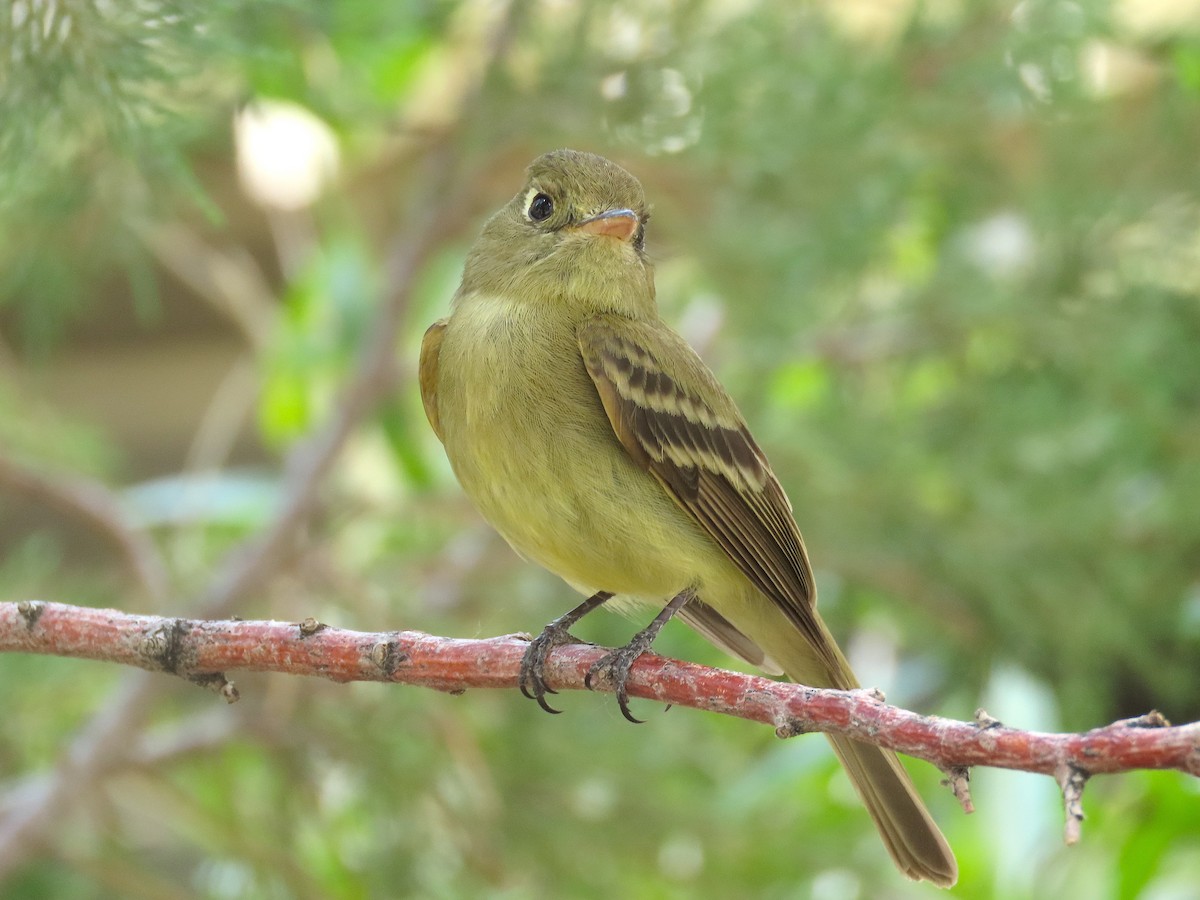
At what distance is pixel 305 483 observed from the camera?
10.9 ft

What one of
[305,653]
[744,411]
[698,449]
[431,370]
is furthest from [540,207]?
[744,411]

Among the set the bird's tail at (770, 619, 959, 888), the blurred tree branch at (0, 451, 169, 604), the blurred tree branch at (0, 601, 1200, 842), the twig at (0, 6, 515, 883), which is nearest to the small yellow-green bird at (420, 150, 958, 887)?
the bird's tail at (770, 619, 959, 888)

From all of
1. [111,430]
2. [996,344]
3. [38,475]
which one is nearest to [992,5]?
[996,344]

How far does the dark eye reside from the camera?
2.40 m

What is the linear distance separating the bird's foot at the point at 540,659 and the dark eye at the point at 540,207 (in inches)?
30.0

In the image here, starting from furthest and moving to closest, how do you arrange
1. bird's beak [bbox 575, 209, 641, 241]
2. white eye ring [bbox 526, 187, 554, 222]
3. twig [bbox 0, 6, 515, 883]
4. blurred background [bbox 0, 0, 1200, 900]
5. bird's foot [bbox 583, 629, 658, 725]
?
1. blurred background [bbox 0, 0, 1200, 900]
2. twig [bbox 0, 6, 515, 883]
3. white eye ring [bbox 526, 187, 554, 222]
4. bird's beak [bbox 575, 209, 641, 241]
5. bird's foot [bbox 583, 629, 658, 725]

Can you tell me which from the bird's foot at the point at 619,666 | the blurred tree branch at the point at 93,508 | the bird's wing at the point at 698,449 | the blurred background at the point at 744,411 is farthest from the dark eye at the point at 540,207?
the blurred tree branch at the point at 93,508

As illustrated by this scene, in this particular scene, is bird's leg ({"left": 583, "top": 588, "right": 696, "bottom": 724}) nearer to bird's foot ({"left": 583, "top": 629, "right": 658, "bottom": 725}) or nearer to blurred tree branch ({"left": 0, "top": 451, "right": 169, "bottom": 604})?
bird's foot ({"left": 583, "top": 629, "right": 658, "bottom": 725})

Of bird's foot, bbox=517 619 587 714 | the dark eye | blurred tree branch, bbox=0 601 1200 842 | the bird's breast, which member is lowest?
blurred tree branch, bbox=0 601 1200 842

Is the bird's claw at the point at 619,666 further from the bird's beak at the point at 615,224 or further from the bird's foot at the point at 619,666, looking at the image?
the bird's beak at the point at 615,224

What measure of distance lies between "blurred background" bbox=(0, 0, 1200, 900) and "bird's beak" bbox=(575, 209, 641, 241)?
0.78 meters

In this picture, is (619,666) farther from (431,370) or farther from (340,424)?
(340,424)

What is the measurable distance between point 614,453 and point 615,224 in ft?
1.41

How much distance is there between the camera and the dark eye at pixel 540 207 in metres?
2.40
